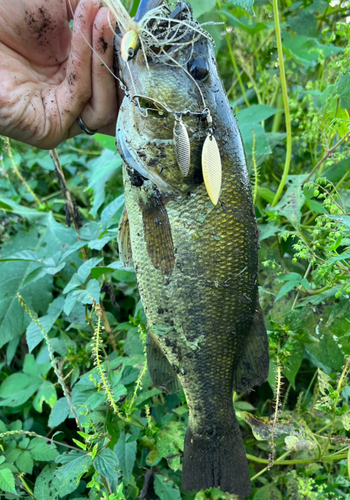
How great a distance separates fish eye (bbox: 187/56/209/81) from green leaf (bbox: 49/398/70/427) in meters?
1.18

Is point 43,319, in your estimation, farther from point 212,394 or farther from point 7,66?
point 7,66

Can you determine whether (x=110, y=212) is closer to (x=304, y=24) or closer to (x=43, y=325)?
(x=43, y=325)

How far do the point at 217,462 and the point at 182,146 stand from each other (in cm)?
102

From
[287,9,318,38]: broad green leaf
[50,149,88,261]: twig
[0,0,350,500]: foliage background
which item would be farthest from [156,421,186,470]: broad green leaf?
[287,9,318,38]: broad green leaf

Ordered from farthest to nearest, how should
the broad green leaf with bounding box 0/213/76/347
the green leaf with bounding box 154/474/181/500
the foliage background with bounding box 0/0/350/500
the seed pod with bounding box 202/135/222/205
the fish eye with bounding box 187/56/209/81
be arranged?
the broad green leaf with bounding box 0/213/76/347
the green leaf with bounding box 154/474/181/500
the foliage background with bounding box 0/0/350/500
the fish eye with bounding box 187/56/209/81
the seed pod with bounding box 202/135/222/205

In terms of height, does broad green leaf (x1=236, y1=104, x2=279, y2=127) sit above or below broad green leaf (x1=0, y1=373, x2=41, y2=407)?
above

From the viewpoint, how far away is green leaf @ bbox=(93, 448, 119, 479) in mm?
939

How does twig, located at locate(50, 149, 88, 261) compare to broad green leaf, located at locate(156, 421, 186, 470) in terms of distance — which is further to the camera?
twig, located at locate(50, 149, 88, 261)

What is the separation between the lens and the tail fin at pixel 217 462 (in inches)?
45.5

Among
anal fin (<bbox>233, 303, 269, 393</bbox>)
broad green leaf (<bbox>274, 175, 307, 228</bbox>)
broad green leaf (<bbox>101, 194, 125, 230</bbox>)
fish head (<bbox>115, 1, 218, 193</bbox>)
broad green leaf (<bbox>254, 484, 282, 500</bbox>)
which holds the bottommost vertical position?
broad green leaf (<bbox>254, 484, 282, 500</bbox>)

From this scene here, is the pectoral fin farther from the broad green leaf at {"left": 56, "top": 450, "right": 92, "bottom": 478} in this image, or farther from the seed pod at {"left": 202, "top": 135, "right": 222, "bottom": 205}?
the broad green leaf at {"left": 56, "top": 450, "right": 92, "bottom": 478}

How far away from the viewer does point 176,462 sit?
1.20 metres

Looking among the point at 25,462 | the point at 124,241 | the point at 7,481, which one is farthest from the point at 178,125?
the point at 25,462

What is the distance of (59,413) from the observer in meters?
1.27
